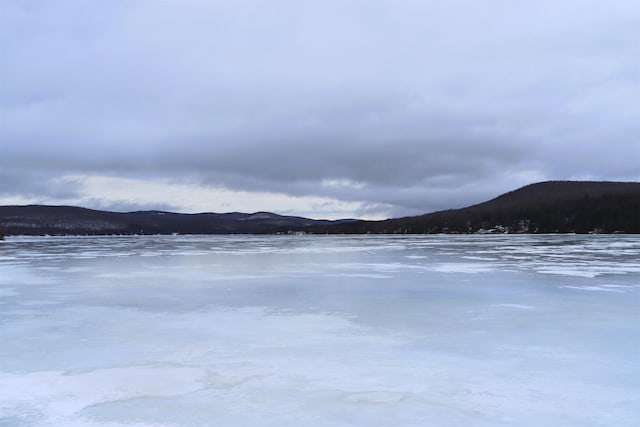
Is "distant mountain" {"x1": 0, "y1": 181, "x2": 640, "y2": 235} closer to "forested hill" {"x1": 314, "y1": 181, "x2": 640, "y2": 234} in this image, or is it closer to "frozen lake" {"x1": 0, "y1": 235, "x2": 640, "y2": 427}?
"forested hill" {"x1": 314, "y1": 181, "x2": 640, "y2": 234}

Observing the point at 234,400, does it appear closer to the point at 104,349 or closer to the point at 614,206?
the point at 104,349

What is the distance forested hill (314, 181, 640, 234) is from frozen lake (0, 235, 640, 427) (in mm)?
84211

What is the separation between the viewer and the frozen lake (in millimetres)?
3564

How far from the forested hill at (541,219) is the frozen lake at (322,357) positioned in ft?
276

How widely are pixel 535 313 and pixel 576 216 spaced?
9967 cm

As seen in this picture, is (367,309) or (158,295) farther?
(158,295)

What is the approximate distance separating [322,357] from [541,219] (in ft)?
336

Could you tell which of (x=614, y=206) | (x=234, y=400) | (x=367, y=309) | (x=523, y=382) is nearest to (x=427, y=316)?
(x=367, y=309)

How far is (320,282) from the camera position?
1132 cm

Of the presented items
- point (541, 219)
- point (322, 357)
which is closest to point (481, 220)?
point (541, 219)

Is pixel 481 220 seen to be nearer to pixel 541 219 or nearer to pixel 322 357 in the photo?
pixel 541 219

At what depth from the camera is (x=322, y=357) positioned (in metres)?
4.99

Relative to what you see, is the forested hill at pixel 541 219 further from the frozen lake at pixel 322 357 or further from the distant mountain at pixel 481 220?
the frozen lake at pixel 322 357

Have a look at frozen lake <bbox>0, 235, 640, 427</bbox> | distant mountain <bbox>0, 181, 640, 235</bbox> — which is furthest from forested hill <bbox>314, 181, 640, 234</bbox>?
frozen lake <bbox>0, 235, 640, 427</bbox>
